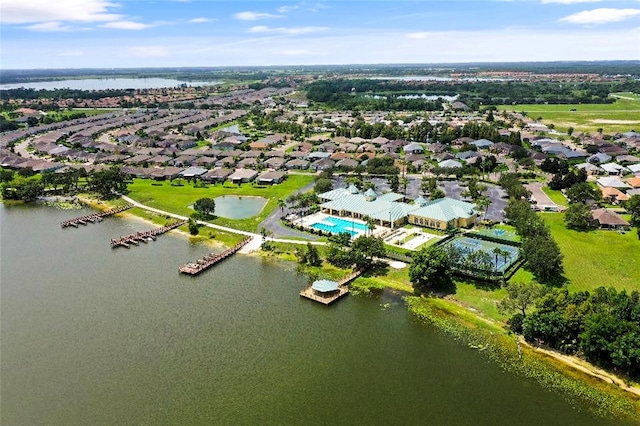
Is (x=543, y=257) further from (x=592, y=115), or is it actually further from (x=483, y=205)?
(x=592, y=115)

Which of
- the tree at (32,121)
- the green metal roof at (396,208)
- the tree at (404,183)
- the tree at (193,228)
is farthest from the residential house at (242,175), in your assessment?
the tree at (32,121)

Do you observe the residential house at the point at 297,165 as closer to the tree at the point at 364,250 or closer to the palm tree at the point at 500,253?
the tree at the point at 364,250

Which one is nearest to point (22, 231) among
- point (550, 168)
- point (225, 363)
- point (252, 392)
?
point (225, 363)

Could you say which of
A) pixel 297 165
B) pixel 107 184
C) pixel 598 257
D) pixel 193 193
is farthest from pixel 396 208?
pixel 107 184

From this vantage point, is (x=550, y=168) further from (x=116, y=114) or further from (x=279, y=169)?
(x=116, y=114)

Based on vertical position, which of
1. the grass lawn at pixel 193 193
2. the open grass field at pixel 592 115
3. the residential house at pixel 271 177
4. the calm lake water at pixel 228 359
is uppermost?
the open grass field at pixel 592 115

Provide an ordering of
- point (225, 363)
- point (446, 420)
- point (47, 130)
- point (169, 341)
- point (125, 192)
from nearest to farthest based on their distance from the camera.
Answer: point (446, 420) < point (225, 363) < point (169, 341) < point (125, 192) < point (47, 130)

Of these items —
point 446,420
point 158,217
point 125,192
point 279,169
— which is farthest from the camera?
point 279,169

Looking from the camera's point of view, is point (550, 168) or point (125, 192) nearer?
point (125, 192)
